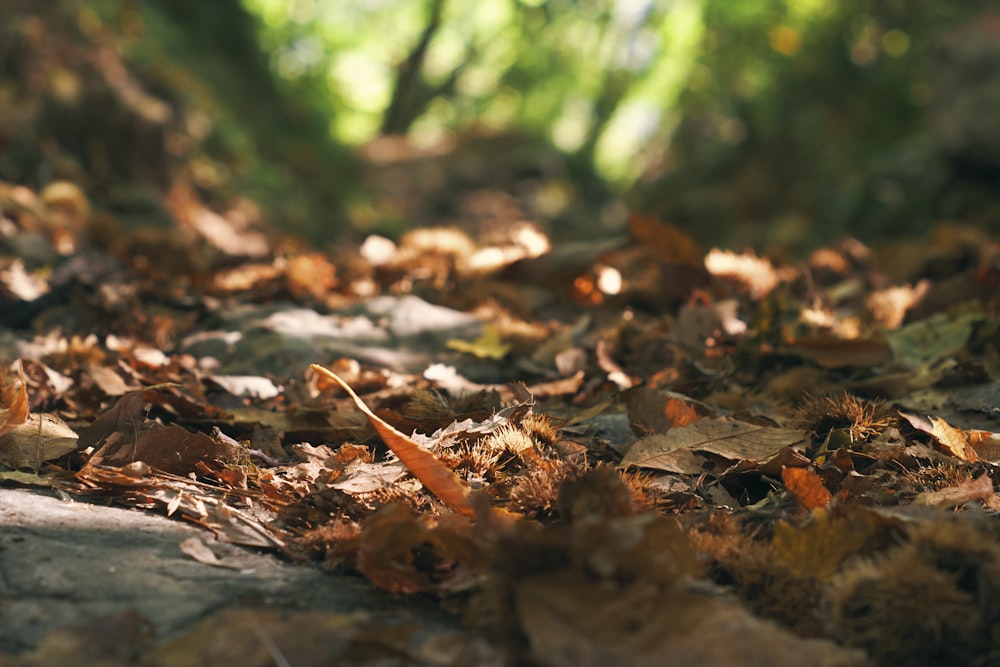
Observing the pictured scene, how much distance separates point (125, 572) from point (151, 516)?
0.86 feet

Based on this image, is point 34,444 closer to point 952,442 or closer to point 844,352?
point 952,442

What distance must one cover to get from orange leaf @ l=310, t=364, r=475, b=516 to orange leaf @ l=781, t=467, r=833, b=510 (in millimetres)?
573

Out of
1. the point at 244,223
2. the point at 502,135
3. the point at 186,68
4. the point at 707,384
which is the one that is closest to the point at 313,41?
the point at 502,135

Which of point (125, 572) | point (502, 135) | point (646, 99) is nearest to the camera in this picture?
point (125, 572)

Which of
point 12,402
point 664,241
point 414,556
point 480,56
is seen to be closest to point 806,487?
point 414,556

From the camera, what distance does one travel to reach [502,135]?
16.5 m

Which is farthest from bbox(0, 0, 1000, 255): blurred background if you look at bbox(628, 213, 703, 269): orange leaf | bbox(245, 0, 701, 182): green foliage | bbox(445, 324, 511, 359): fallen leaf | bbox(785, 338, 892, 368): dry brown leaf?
bbox(445, 324, 511, 359): fallen leaf

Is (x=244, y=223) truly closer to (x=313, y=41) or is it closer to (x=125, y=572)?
(x=125, y=572)

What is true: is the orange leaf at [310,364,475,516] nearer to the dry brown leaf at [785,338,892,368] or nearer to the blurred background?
the dry brown leaf at [785,338,892,368]

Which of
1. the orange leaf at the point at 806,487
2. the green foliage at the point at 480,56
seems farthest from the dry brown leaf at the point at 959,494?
the green foliage at the point at 480,56

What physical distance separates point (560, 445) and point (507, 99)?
20611mm

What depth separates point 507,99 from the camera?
851 inches

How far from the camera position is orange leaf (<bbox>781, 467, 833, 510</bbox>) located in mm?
1561

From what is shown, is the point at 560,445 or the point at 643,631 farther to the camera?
the point at 560,445
